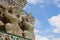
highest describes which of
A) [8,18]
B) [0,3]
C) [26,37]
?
[0,3]

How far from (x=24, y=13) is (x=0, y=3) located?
97.5 inches

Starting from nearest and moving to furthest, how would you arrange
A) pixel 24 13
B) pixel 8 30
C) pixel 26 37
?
pixel 8 30, pixel 26 37, pixel 24 13

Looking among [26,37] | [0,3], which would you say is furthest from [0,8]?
[26,37]

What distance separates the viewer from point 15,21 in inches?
640

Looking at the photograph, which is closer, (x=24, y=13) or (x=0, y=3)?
(x=0, y=3)

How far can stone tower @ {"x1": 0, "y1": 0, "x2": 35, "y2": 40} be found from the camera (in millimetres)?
15719

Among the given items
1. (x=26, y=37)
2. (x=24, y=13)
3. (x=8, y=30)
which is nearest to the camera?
(x=8, y=30)

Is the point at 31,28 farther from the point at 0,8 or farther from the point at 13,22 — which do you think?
the point at 0,8

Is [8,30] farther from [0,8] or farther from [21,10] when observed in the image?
[21,10]

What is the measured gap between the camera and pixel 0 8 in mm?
15945

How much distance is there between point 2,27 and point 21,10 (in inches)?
112

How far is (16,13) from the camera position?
17047 millimetres

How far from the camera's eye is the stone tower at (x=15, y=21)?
619 inches

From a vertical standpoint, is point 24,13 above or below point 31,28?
above
